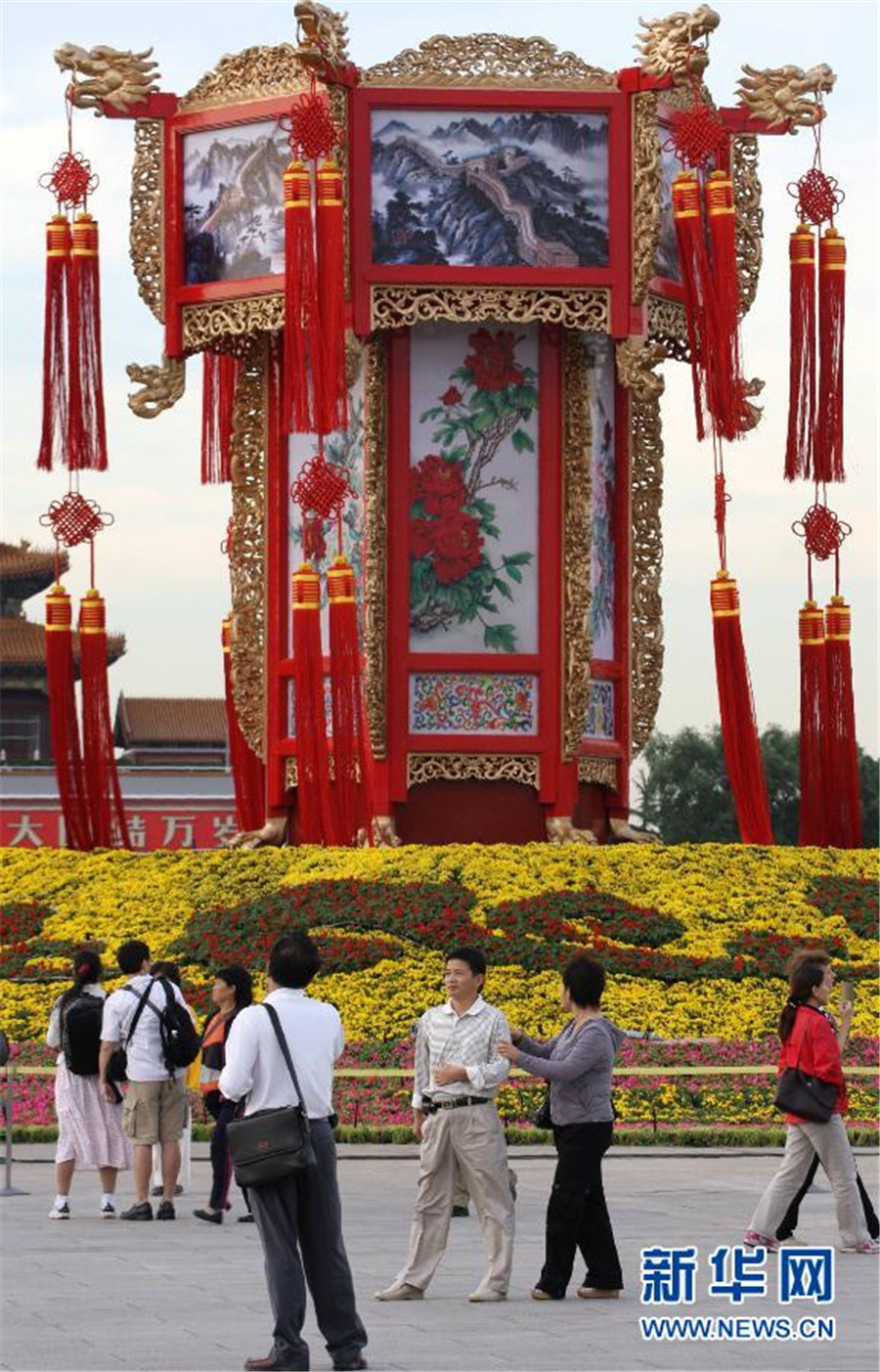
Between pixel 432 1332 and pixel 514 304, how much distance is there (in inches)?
632

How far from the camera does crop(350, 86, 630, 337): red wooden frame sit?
80.5 feet

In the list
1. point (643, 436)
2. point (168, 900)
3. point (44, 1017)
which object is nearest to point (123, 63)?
point (643, 436)

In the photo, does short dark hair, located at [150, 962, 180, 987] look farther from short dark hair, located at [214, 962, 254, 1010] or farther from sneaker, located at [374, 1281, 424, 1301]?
sneaker, located at [374, 1281, 424, 1301]

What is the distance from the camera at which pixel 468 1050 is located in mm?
10383

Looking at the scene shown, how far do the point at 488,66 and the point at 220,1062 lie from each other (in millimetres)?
13897

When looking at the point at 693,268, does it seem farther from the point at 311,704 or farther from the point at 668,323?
the point at 311,704

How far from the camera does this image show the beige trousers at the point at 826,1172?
11.5m

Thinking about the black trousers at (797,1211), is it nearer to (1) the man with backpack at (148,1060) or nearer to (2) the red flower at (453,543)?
(1) the man with backpack at (148,1060)

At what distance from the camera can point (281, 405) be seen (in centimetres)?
2605

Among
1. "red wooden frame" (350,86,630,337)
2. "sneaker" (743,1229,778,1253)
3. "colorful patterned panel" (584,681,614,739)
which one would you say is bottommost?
"sneaker" (743,1229,778,1253)

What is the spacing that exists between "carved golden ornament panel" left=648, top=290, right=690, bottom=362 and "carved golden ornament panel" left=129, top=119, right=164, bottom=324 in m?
4.62

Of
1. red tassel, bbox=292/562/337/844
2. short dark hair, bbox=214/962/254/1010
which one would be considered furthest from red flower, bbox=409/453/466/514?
short dark hair, bbox=214/962/254/1010

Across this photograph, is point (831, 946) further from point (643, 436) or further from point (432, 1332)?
point (432, 1332)

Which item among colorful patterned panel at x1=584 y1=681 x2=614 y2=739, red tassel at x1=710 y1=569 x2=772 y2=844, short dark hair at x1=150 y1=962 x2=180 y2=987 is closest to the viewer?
short dark hair at x1=150 y1=962 x2=180 y2=987
